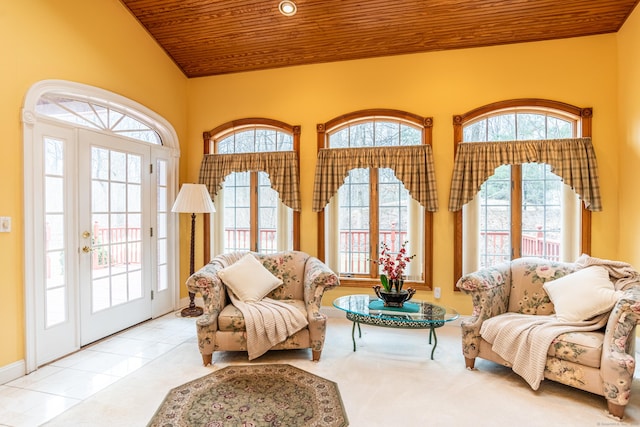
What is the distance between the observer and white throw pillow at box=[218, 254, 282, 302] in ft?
10.7

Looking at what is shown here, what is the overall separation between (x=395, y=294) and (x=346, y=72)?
8.67ft

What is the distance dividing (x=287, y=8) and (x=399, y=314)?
3.12m

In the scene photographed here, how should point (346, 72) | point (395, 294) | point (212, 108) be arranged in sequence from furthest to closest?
1. point (212, 108)
2. point (346, 72)
3. point (395, 294)

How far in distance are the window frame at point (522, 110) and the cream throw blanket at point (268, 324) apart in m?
1.98

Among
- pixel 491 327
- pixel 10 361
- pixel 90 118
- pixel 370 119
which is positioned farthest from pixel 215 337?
pixel 370 119

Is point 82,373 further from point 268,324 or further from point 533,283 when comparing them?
point 533,283

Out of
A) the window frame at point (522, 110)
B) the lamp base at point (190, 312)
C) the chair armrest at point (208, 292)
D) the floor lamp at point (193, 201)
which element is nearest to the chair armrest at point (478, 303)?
the window frame at point (522, 110)

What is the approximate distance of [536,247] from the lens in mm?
3986

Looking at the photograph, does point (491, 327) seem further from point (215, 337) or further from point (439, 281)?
point (215, 337)

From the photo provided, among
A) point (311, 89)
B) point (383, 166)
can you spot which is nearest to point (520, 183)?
point (383, 166)

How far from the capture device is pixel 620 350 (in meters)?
2.29

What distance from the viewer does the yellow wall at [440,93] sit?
146 inches

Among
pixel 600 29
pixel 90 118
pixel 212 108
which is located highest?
pixel 600 29

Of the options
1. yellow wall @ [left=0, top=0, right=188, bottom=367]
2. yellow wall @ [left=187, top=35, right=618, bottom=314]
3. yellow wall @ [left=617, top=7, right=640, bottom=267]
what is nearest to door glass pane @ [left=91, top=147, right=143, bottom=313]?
yellow wall @ [left=0, top=0, right=188, bottom=367]
